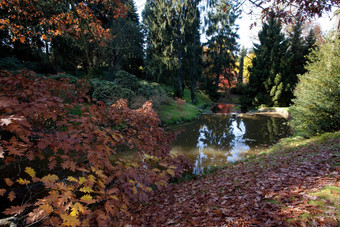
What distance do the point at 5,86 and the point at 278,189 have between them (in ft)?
17.0

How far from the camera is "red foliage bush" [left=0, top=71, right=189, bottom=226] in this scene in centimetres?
217

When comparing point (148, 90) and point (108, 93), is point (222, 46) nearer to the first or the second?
point (148, 90)

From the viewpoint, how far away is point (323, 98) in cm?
757

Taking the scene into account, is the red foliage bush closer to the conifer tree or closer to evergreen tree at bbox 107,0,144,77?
evergreen tree at bbox 107,0,144,77

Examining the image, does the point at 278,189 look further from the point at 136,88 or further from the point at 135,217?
the point at 136,88

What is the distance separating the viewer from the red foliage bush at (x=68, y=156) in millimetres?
2172

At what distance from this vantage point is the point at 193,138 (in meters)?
11.2

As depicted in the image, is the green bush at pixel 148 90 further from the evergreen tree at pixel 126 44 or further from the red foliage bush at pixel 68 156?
the red foliage bush at pixel 68 156

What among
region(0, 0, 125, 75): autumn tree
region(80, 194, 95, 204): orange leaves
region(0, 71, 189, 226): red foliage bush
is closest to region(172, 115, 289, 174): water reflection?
region(0, 71, 189, 226): red foliage bush

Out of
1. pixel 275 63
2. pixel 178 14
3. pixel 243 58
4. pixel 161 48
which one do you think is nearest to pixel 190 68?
pixel 161 48

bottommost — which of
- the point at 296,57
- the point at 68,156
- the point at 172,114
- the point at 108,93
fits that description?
the point at 172,114

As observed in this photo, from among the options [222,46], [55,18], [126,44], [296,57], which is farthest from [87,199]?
[222,46]

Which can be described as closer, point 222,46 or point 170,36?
point 170,36

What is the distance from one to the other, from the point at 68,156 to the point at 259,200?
3.06m
